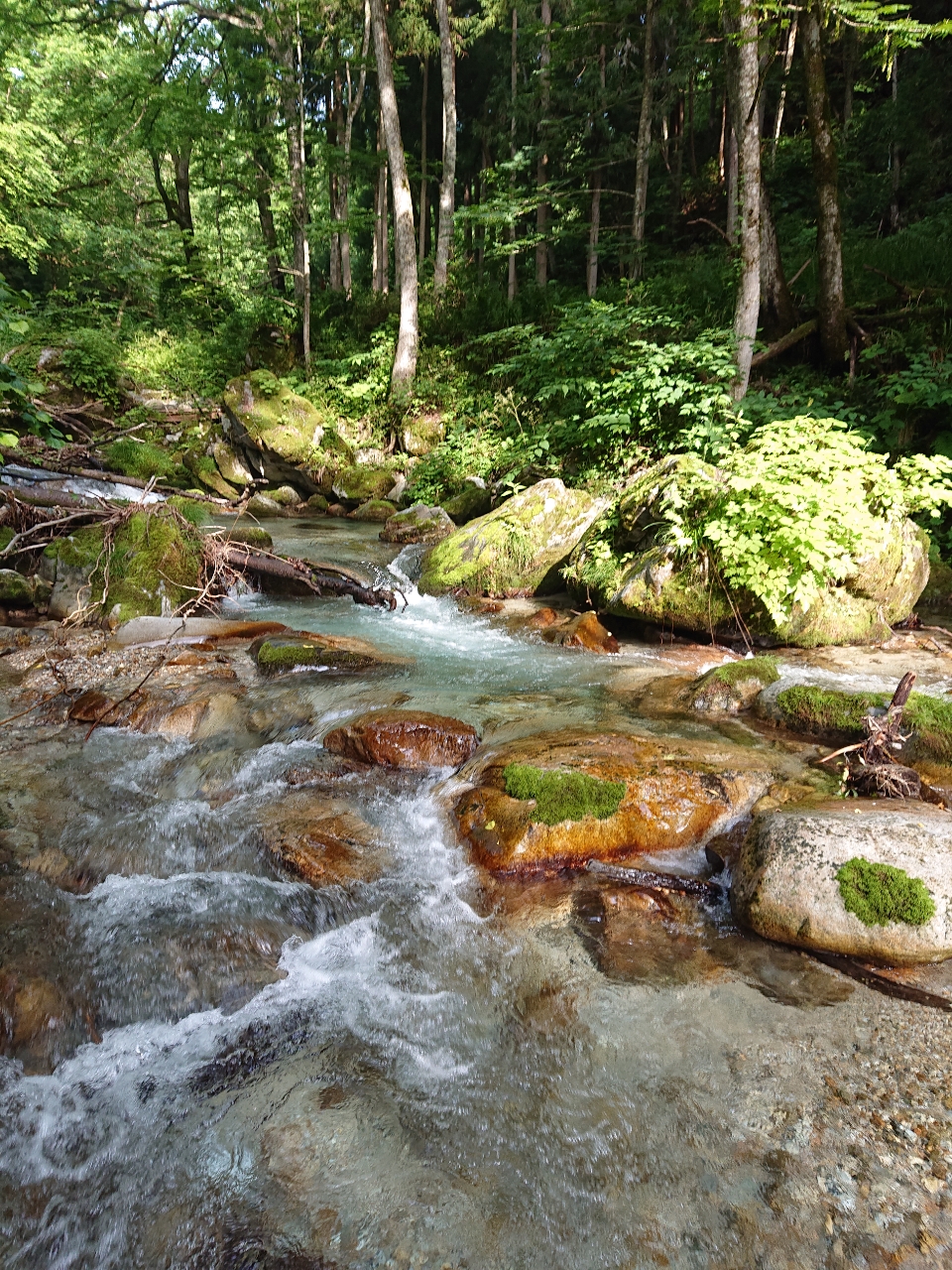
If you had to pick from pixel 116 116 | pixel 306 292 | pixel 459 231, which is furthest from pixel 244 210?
pixel 306 292

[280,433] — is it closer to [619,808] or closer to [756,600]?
[756,600]

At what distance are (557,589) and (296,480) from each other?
28.5ft

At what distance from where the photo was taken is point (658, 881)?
3582 millimetres

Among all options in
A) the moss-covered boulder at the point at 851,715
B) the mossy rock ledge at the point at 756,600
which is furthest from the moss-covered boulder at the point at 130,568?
the moss-covered boulder at the point at 851,715

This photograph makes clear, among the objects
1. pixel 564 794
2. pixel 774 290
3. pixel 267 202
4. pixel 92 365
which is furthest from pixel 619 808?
pixel 267 202

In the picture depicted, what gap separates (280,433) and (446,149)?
30.4 ft

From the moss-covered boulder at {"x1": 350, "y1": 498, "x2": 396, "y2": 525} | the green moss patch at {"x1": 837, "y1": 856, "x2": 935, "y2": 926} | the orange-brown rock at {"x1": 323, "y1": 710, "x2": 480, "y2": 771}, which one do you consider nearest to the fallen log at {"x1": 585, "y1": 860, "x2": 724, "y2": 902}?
the green moss patch at {"x1": 837, "y1": 856, "x2": 935, "y2": 926}

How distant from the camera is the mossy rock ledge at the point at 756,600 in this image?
22.3ft

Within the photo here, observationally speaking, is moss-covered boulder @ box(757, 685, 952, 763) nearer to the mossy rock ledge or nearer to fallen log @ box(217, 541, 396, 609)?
the mossy rock ledge

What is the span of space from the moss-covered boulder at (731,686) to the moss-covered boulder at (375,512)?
9505 mm

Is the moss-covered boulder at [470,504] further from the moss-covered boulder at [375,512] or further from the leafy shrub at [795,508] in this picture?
the leafy shrub at [795,508]

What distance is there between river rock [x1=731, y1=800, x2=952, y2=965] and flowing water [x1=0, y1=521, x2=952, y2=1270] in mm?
194

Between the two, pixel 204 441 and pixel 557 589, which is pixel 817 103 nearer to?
pixel 557 589

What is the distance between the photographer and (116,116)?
16.9m
